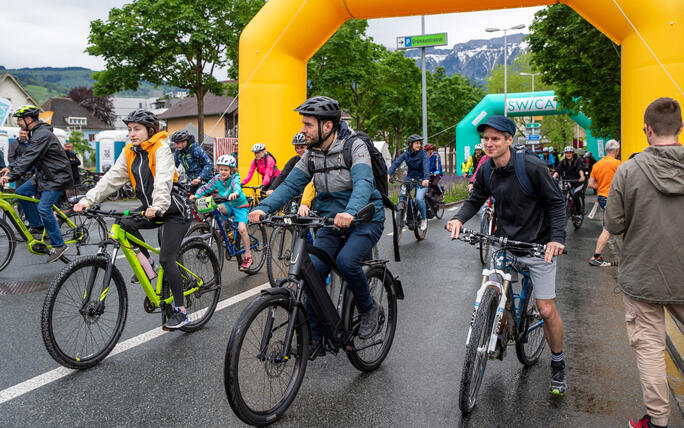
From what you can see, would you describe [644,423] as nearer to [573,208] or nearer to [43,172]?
[43,172]

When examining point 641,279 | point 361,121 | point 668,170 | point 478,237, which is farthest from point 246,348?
point 361,121

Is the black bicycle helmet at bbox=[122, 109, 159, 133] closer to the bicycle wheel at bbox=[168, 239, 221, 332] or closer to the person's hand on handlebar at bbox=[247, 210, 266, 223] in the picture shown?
the bicycle wheel at bbox=[168, 239, 221, 332]

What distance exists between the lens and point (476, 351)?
344 centimetres

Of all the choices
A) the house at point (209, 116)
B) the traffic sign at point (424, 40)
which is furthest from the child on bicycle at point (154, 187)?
the house at point (209, 116)

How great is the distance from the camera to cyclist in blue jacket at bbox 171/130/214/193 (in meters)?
8.38

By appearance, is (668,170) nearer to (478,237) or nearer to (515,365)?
(478,237)

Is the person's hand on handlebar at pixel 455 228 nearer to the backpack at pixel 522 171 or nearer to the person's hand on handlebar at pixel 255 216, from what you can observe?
the backpack at pixel 522 171

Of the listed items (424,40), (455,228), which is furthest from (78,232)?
(424,40)

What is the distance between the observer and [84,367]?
14.5 feet

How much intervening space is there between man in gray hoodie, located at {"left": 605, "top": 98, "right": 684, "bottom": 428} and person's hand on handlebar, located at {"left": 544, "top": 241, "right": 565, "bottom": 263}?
40 centimetres

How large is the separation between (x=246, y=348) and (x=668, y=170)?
244 centimetres

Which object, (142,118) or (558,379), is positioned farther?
(142,118)

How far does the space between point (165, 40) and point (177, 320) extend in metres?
22.8

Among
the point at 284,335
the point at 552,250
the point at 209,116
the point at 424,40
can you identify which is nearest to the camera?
the point at 284,335
